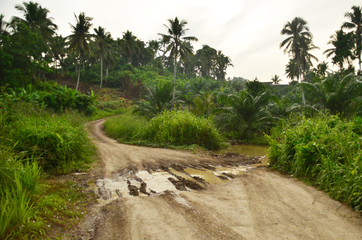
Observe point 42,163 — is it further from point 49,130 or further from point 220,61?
point 220,61

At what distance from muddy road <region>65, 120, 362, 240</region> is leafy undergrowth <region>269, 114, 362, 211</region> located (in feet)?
0.82

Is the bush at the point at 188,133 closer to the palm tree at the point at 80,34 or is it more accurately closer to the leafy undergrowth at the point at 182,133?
the leafy undergrowth at the point at 182,133

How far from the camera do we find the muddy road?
2.48 metres

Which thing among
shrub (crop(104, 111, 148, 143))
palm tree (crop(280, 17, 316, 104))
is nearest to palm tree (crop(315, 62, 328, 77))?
palm tree (crop(280, 17, 316, 104))

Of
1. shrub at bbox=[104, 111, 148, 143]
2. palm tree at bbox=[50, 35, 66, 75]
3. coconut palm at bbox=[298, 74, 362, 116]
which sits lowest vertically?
shrub at bbox=[104, 111, 148, 143]

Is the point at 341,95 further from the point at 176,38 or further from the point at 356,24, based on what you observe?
the point at 356,24

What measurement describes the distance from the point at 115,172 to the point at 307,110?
10490mm

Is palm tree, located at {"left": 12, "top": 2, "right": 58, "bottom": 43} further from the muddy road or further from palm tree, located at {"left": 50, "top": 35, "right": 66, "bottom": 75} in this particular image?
the muddy road

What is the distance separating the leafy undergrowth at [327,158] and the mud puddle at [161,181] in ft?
3.91

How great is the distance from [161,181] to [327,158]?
10.4 ft

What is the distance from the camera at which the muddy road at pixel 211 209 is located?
2.48m

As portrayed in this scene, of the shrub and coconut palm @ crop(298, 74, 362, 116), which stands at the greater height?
coconut palm @ crop(298, 74, 362, 116)

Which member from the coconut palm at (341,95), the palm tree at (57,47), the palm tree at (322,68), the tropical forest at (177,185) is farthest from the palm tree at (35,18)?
the palm tree at (322,68)

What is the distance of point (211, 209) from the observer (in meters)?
3.02
